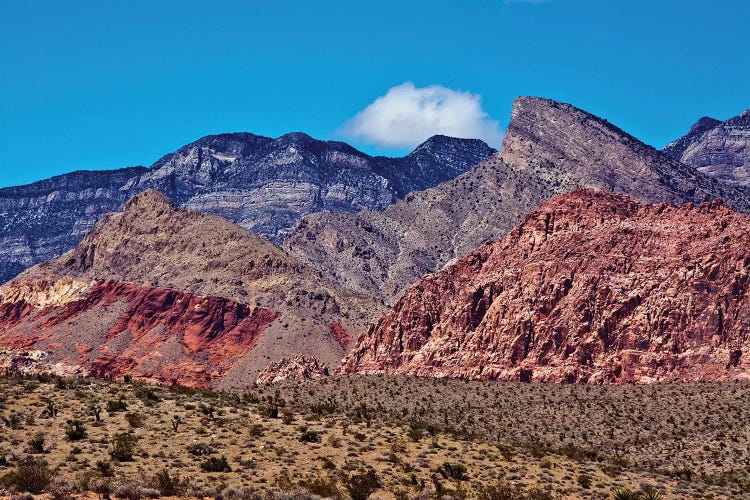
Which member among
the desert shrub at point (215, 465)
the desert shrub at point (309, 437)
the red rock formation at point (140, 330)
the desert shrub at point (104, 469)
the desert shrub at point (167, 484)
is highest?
the red rock formation at point (140, 330)

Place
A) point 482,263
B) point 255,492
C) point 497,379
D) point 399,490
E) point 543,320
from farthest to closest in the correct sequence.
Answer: point 482,263 < point 543,320 < point 497,379 < point 399,490 < point 255,492

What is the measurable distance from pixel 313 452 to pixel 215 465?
621 cm

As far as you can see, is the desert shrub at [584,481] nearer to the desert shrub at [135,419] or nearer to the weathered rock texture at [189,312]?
the desert shrub at [135,419]

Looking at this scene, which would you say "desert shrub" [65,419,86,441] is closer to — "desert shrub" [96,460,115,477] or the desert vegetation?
the desert vegetation

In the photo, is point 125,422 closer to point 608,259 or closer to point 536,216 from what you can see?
point 608,259

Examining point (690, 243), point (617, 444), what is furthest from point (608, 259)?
point (617, 444)

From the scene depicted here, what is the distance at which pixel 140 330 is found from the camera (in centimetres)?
16488

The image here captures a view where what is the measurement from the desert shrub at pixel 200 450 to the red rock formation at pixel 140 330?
100.0 metres

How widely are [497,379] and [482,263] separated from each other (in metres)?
29.0

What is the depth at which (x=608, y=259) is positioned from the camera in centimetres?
11194

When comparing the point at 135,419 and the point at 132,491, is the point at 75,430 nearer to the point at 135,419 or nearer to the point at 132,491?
the point at 135,419

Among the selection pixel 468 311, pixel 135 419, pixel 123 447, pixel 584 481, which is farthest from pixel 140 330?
pixel 584 481

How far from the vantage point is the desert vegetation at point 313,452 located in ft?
133

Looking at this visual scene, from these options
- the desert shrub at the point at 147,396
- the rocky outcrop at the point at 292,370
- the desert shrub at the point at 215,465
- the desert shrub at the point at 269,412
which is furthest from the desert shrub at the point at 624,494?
the rocky outcrop at the point at 292,370
